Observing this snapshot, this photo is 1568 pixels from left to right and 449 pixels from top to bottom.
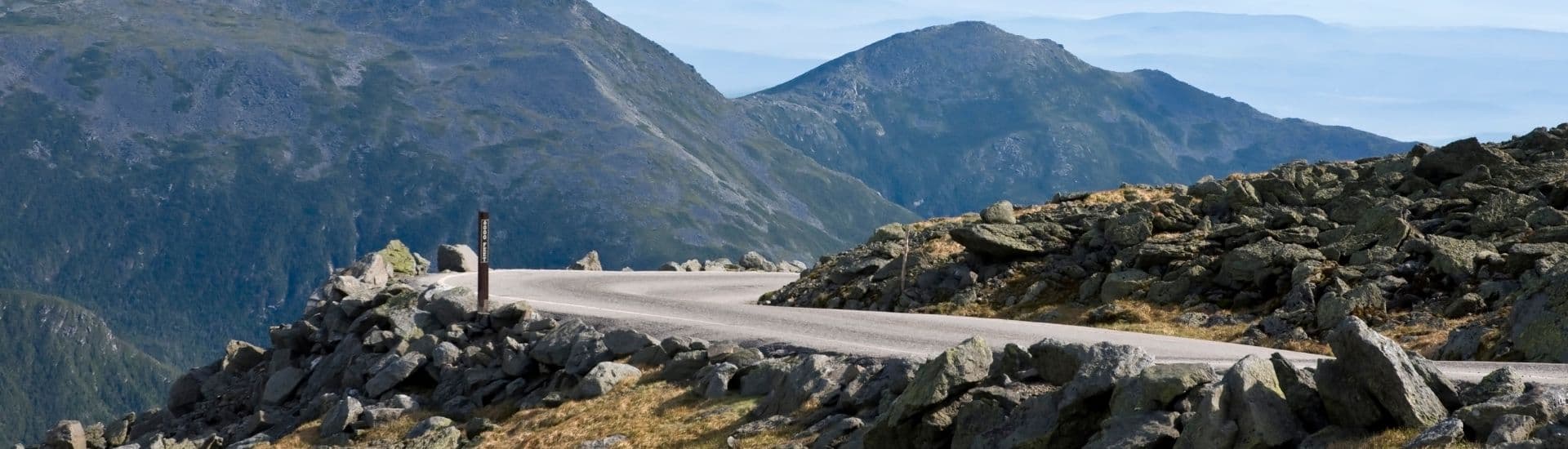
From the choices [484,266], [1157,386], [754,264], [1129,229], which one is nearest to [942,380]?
[1157,386]

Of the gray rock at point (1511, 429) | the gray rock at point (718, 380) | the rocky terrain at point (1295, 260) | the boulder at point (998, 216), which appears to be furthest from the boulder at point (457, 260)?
the gray rock at point (1511, 429)

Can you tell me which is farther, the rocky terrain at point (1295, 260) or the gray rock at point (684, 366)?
the rocky terrain at point (1295, 260)

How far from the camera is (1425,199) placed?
38719 millimetres

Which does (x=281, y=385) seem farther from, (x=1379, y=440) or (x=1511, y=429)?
(x=1511, y=429)

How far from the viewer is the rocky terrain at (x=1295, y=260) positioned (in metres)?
30.7

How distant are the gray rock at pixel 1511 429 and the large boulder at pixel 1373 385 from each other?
951mm

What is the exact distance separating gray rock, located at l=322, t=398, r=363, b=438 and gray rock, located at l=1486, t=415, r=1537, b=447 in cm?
2400

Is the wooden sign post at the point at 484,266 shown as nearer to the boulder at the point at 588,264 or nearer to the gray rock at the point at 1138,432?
the gray rock at the point at 1138,432

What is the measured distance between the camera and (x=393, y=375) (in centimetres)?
3481

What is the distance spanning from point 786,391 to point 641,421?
3.07 meters

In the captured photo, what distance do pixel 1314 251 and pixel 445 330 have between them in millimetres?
21858

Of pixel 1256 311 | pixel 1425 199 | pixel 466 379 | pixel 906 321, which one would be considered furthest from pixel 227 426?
pixel 1425 199

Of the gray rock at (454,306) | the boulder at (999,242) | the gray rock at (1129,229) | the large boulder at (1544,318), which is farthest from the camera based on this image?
the boulder at (999,242)

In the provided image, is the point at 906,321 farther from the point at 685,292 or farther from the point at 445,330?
the point at 685,292
